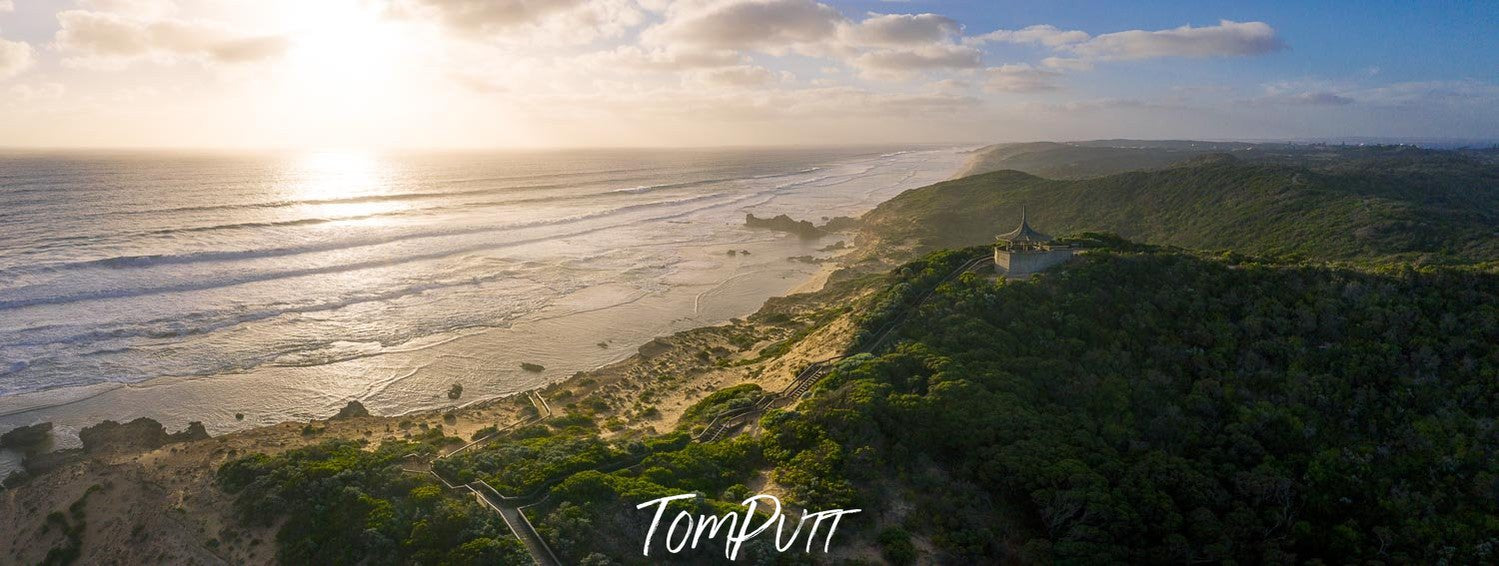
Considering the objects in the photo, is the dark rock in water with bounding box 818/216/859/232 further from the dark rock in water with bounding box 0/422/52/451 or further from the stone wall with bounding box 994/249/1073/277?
the dark rock in water with bounding box 0/422/52/451

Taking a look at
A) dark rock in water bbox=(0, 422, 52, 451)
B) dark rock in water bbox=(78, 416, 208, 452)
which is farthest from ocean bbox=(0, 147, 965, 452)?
dark rock in water bbox=(78, 416, 208, 452)

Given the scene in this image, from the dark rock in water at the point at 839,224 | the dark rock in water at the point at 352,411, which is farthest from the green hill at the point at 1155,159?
the dark rock in water at the point at 352,411

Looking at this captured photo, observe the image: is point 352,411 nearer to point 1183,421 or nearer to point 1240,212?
point 1183,421

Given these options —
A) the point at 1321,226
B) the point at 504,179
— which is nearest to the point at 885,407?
the point at 1321,226

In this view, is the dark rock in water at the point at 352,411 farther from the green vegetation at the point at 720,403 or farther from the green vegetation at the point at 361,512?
the green vegetation at the point at 720,403

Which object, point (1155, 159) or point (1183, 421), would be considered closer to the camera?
point (1183, 421)

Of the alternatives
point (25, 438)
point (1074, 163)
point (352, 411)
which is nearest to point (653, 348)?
point (352, 411)
